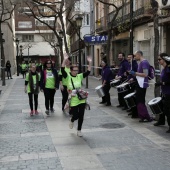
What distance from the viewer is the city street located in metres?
5.73

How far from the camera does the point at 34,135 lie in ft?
26.2

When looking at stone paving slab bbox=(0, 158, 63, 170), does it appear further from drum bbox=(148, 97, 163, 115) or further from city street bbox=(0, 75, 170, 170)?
drum bbox=(148, 97, 163, 115)

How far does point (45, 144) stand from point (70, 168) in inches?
66.7

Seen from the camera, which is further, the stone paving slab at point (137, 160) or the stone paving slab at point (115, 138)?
the stone paving slab at point (115, 138)

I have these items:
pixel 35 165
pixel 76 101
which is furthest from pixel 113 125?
pixel 35 165

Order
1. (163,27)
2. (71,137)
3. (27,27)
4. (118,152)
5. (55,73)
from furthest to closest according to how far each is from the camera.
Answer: (27,27) → (163,27) → (55,73) → (71,137) → (118,152)

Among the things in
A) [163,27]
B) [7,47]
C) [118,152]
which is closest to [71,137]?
[118,152]

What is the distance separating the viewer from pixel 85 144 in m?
7.05

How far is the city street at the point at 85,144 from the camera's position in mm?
5734

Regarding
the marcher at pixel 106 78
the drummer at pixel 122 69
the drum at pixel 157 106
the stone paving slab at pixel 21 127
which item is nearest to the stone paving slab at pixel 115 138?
the drum at pixel 157 106

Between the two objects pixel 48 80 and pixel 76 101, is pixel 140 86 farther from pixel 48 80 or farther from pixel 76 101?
pixel 48 80

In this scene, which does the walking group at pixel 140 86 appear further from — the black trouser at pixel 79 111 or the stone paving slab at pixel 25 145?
the stone paving slab at pixel 25 145

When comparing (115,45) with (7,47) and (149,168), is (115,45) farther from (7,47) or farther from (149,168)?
(149,168)

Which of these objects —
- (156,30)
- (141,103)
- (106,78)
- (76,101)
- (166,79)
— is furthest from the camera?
(106,78)
